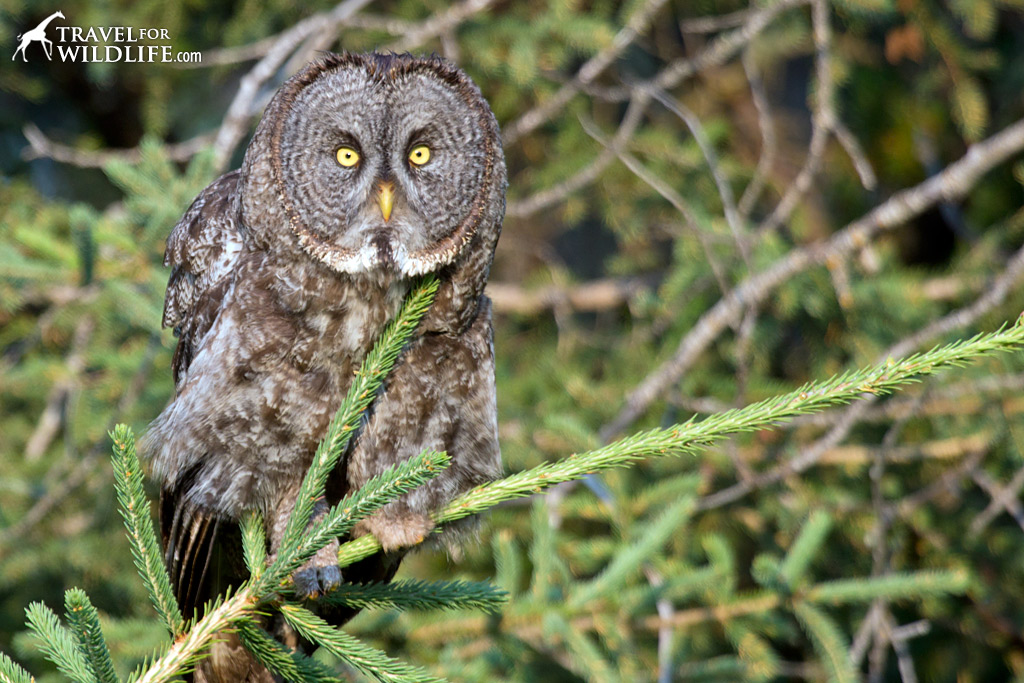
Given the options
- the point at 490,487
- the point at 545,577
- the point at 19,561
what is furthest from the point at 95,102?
the point at 490,487

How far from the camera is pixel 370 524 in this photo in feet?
5.96

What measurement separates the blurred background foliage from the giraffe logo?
11 centimetres

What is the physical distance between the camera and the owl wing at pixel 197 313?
1.88 meters

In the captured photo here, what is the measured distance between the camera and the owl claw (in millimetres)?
1566

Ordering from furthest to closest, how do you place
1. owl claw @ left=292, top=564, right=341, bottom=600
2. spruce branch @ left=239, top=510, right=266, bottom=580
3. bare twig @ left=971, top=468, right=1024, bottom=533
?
bare twig @ left=971, top=468, right=1024, bottom=533, owl claw @ left=292, top=564, right=341, bottom=600, spruce branch @ left=239, top=510, right=266, bottom=580

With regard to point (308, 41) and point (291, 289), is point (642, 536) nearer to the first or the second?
point (291, 289)

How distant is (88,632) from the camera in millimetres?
1158

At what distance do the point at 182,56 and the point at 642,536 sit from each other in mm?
2655

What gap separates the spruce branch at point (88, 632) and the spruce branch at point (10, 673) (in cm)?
8

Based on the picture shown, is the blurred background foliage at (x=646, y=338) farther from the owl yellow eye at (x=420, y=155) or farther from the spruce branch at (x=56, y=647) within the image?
the spruce branch at (x=56, y=647)

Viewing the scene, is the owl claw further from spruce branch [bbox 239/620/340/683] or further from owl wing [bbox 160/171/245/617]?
owl wing [bbox 160/171/245/617]

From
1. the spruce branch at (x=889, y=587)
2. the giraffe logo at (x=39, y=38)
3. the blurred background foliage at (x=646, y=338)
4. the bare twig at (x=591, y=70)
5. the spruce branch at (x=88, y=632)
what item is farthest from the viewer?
the giraffe logo at (x=39, y=38)

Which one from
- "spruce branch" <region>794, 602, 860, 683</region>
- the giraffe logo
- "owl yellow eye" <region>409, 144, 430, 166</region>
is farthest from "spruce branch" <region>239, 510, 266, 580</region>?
the giraffe logo

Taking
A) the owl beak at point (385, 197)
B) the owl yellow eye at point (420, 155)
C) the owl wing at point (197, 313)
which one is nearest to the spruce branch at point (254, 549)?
the owl wing at point (197, 313)
